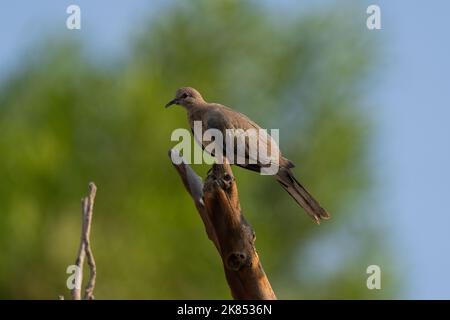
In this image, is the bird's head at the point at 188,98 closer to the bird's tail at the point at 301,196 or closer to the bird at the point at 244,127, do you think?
the bird at the point at 244,127

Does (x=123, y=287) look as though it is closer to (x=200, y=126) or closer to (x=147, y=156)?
(x=147, y=156)

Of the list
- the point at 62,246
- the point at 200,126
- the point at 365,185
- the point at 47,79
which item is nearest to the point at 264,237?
the point at 365,185

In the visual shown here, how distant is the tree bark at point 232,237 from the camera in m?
4.22

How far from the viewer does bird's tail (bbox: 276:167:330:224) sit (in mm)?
5426

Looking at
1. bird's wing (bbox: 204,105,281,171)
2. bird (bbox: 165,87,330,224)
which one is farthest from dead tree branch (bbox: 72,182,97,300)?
bird's wing (bbox: 204,105,281,171)

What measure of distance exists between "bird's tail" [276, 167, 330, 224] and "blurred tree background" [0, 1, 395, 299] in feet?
22.8

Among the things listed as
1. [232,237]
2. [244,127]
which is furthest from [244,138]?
[232,237]

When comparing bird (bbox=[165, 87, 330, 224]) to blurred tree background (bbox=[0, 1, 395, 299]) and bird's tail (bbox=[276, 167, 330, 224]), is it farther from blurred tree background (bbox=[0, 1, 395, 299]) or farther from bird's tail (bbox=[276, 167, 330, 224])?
blurred tree background (bbox=[0, 1, 395, 299])

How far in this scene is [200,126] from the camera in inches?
242

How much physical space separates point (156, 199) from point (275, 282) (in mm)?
2700

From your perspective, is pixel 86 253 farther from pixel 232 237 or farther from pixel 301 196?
pixel 301 196

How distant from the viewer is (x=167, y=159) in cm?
1347

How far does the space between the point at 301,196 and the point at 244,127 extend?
26.2 inches
